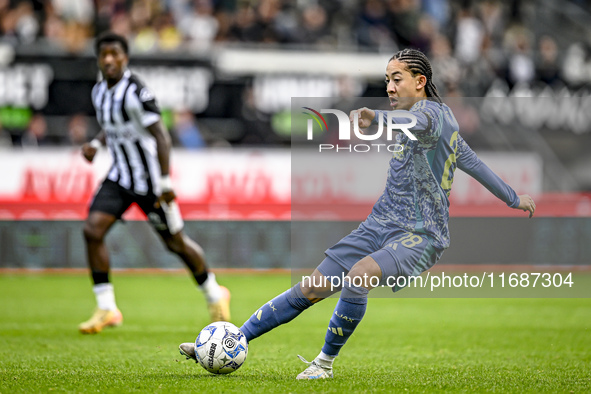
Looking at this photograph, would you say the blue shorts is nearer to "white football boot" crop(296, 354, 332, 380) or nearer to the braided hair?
"white football boot" crop(296, 354, 332, 380)

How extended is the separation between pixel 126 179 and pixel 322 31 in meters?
9.77

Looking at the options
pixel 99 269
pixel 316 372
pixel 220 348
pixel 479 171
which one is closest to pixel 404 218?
pixel 479 171

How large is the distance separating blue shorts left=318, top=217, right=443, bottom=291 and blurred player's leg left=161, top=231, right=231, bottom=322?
2.88m

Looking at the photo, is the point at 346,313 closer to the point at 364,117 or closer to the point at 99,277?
the point at 364,117

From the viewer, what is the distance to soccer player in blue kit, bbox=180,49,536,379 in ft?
16.7

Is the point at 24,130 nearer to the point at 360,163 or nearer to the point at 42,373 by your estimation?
the point at 360,163

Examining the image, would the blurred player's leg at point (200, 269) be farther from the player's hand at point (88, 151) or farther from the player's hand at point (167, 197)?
the player's hand at point (88, 151)

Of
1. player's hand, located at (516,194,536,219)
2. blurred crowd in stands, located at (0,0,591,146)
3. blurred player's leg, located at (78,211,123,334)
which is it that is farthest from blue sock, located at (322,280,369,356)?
blurred crowd in stands, located at (0,0,591,146)

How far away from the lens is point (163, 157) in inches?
304

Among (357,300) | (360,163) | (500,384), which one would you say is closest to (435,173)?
(357,300)

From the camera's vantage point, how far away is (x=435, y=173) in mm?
5227

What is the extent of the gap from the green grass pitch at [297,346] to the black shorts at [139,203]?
976mm

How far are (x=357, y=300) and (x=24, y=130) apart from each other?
38.0 feet

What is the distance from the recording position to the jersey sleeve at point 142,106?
307 inches
